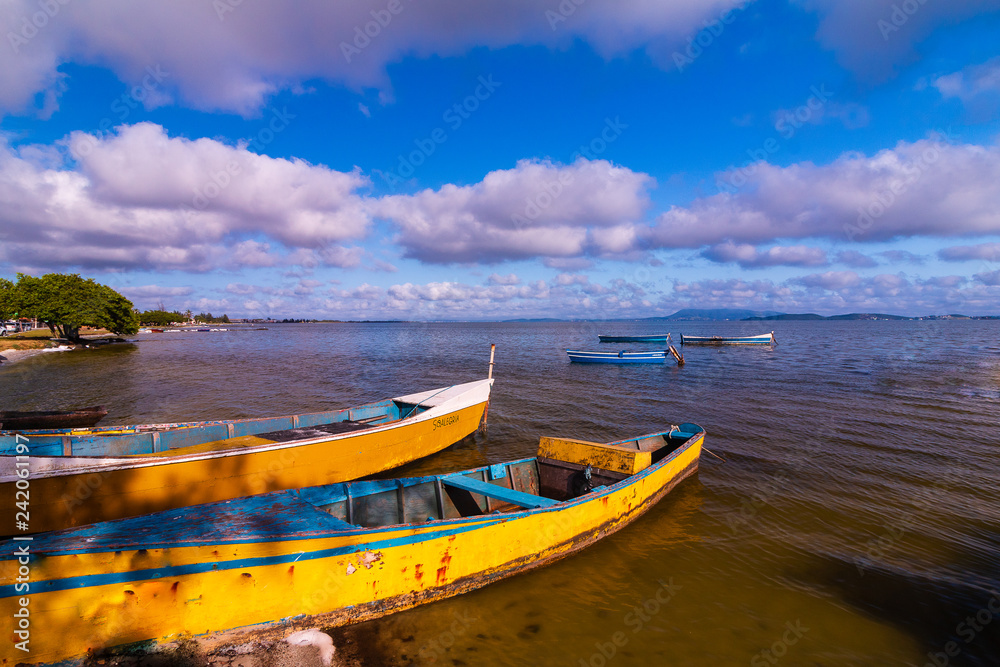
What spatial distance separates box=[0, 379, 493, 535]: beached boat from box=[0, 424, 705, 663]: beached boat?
10.1ft

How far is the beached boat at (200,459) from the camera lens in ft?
22.6

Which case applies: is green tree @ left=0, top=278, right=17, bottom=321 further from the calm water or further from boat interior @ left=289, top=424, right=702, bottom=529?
boat interior @ left=289, top=424, right=702, bottom=529

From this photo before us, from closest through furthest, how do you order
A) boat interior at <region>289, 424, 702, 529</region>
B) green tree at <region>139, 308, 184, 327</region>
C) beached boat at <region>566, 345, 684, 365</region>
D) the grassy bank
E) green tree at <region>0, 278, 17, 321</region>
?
boat interior at <region>289, 424, 702, 529</region>, beached boat at <region>566, 345, 684, 365</region>, the grassy bank, green tree at <region>0, 278, 17, 321</region>, green tree at <region>139, 308, 184, 327</region>

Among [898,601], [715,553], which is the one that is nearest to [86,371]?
[715,553]

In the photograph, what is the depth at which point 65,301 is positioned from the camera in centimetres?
4628

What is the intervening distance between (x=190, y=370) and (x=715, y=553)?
121ft

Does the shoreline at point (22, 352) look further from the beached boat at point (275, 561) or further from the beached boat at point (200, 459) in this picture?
the beached boat at point (275, 561)

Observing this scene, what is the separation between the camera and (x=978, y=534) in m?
8.26

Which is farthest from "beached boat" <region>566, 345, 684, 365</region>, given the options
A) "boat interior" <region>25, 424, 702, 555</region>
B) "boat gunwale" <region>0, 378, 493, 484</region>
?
"boat gunwale" <region>0, 378, 493, 484</region>

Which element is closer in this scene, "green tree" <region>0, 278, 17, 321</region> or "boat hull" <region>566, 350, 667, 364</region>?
"boat hull" <region>566, 350, 667, 364</region>

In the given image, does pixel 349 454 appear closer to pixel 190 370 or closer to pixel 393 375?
pixel 393 375

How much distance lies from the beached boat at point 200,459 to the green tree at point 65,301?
53.9 meters

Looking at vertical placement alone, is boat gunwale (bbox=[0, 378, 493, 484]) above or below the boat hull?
above

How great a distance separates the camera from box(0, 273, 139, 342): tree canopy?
4438 centimetres
